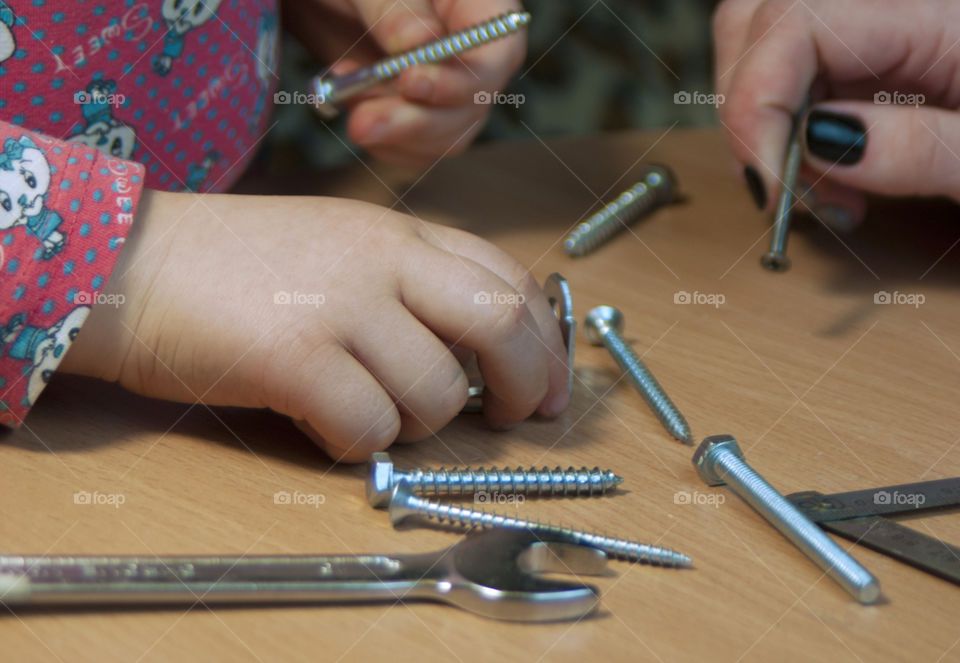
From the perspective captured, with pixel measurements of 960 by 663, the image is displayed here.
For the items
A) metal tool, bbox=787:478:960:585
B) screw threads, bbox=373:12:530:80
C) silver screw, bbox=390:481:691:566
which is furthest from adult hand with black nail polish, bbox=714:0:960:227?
silver screw, bbox=390:481:691:566

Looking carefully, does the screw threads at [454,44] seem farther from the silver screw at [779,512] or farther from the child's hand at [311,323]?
the silver screw at [779,512]

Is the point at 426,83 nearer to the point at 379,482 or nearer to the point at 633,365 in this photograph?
the point at 633,365

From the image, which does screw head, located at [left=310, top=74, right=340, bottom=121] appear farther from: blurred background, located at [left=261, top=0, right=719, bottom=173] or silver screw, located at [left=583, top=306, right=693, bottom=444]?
blurred background, located at [left=261, top=0, right=719, bottom=173]

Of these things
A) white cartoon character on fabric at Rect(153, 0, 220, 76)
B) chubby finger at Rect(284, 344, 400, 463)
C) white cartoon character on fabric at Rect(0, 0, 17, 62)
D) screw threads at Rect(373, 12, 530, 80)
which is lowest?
chubby finger at Rect(284, 344, 400, 463)

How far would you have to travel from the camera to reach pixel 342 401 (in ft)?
1.60

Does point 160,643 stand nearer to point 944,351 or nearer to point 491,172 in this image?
point 944,351

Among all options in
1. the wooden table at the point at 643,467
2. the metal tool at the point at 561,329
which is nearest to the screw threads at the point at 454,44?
the wooden table at the point at 643,467

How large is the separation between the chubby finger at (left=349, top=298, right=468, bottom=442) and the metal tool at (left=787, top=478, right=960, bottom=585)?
0.61ft

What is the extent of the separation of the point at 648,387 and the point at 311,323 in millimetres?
207

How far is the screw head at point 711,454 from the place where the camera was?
0.51 m

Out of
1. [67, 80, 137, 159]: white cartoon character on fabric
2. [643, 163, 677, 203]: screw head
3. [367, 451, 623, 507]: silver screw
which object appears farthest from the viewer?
[643, 163, 677, 203]: screw head

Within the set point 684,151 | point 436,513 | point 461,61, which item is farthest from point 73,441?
point 684,151

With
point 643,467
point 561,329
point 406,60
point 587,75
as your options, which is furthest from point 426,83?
point 587,75

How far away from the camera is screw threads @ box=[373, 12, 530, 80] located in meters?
0.73
